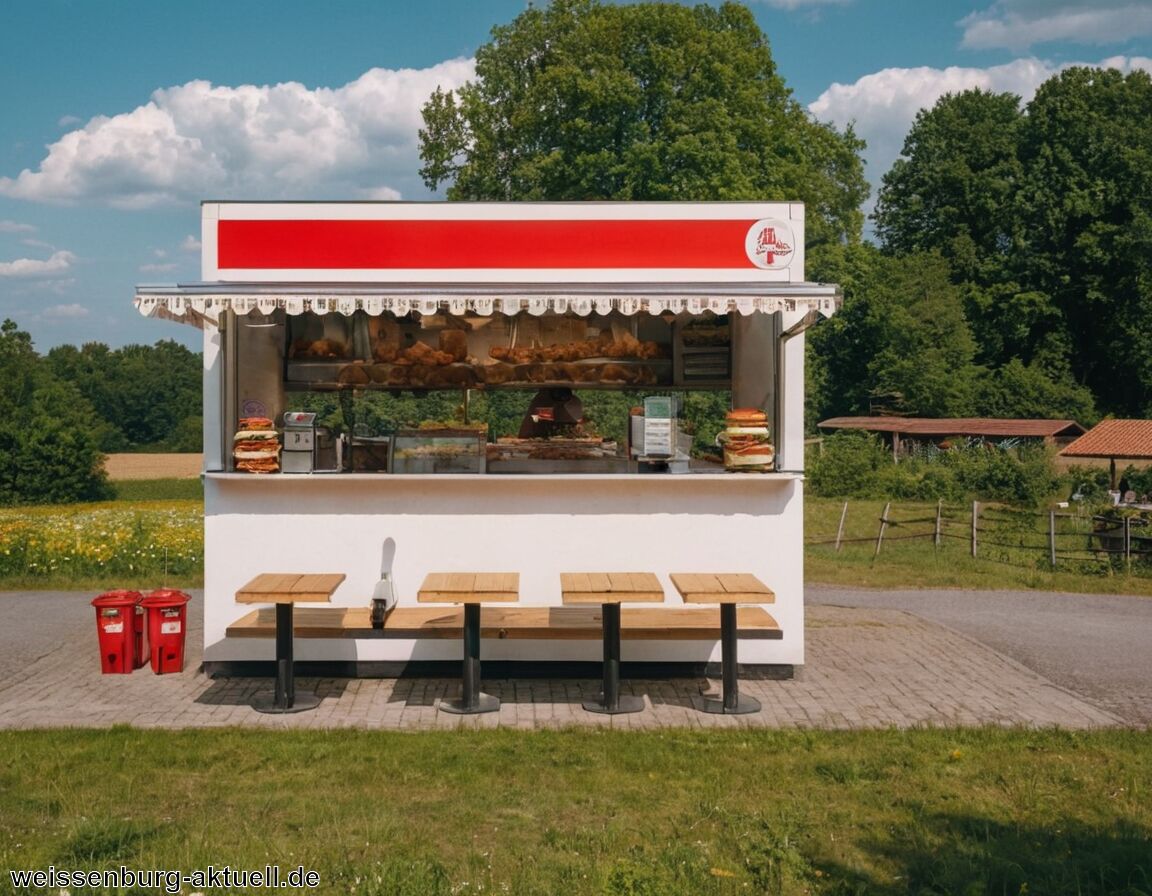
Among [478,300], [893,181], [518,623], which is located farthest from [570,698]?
[893,181]

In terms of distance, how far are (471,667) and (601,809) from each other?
222cm

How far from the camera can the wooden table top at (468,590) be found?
7328 mm

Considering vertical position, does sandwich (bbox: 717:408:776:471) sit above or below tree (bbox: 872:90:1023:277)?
below

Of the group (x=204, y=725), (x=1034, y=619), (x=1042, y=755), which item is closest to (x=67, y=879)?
(x=204, y=725)

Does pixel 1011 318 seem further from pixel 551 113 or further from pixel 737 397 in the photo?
pixel 737 397

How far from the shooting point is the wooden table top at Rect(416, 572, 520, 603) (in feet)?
24.0

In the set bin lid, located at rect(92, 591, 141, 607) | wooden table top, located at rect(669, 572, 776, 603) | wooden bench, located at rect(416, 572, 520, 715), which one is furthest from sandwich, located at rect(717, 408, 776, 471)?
bin lid, located at rect(92, 591, 141, 607)

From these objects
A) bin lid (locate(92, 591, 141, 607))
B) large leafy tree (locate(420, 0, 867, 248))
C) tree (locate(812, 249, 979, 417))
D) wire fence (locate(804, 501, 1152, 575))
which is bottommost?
wire fence (locate(804, 501, 1152, 575))

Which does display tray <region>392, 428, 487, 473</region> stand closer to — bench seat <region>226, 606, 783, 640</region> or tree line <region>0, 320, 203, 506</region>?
bench seat <region>226, 606, 783, 640</region>

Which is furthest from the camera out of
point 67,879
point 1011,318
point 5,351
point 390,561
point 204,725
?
point 5,351

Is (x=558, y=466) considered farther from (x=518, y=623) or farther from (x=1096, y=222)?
(x=1096, y=222)

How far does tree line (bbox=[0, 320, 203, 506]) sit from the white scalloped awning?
3416cm

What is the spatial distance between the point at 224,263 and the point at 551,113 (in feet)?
88.5

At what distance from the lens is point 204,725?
24.5 feet
